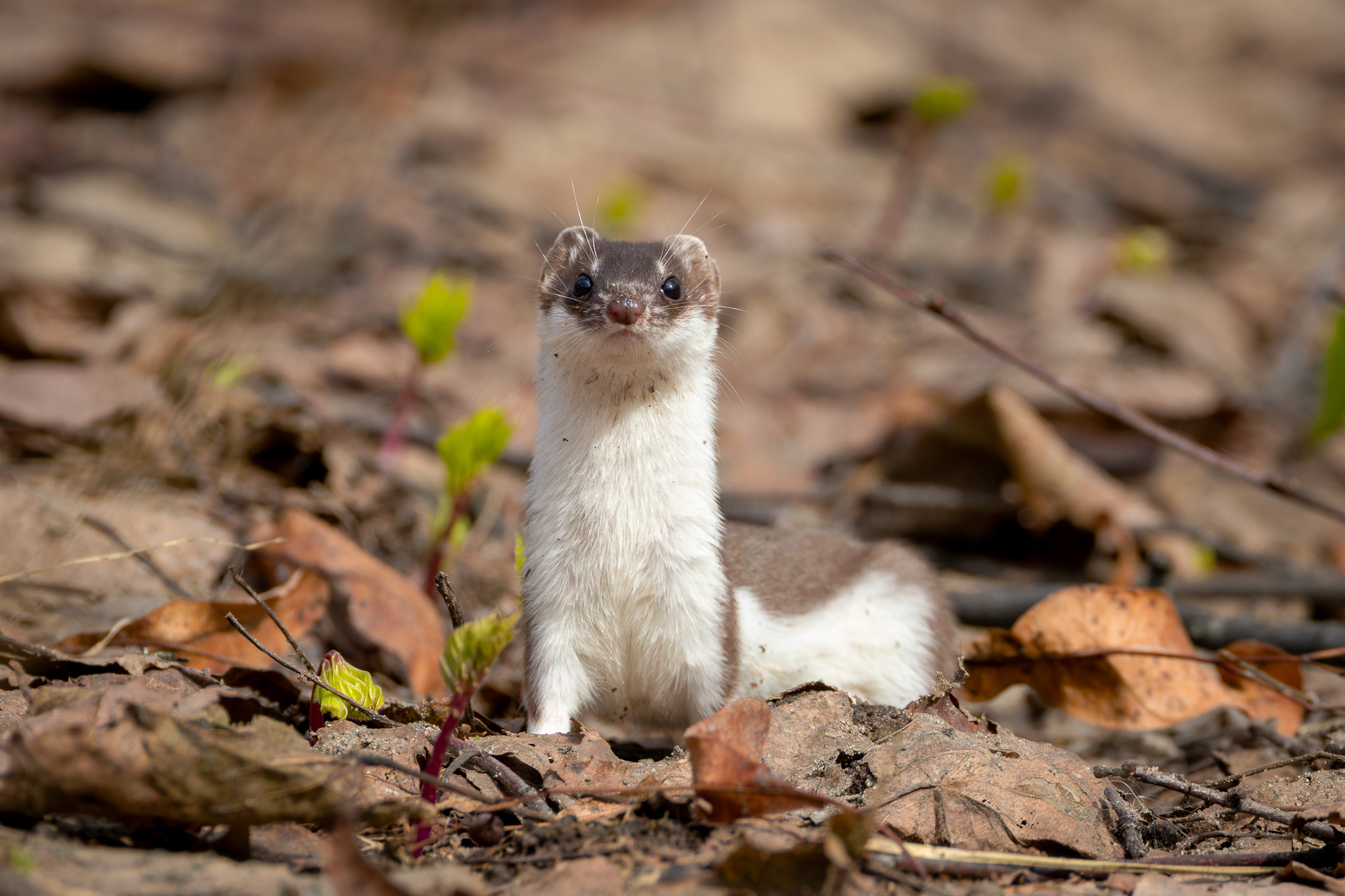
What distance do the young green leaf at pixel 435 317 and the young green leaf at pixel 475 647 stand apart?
2495 mm

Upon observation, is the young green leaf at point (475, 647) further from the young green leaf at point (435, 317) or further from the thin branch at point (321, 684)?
the young green leaf at point (435, 317)

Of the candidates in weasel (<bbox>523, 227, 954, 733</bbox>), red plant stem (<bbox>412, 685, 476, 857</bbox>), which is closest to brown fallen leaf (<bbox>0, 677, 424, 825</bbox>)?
red plant stem (<bbox>412, 685, 476, 857</bbox>)

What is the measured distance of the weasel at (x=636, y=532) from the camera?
3033 mm

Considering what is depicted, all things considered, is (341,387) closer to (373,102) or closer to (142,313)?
(142,313)

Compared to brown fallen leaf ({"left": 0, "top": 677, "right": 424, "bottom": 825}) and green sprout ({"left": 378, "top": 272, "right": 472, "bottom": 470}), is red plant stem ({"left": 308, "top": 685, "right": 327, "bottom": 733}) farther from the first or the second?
green sprout ({"left": 378, "top": 272, "right": 472, "bottom": 470})

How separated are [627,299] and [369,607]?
1.40 meters

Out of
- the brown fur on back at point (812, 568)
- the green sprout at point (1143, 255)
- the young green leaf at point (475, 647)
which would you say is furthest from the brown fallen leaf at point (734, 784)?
the green sprout at point (1143, 255)

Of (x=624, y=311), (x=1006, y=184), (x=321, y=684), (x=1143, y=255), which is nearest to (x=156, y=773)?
(x=321, y=684)

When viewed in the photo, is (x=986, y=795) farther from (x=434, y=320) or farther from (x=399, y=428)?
(x=399, y=428)

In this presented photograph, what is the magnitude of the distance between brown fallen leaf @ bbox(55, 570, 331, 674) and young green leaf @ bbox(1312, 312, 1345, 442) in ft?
13.4

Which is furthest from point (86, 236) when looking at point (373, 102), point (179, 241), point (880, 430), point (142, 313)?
point (880, 430)

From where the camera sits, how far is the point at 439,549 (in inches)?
143

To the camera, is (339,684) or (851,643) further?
(851,643)

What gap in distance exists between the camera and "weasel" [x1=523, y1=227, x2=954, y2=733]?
3.03 metres
